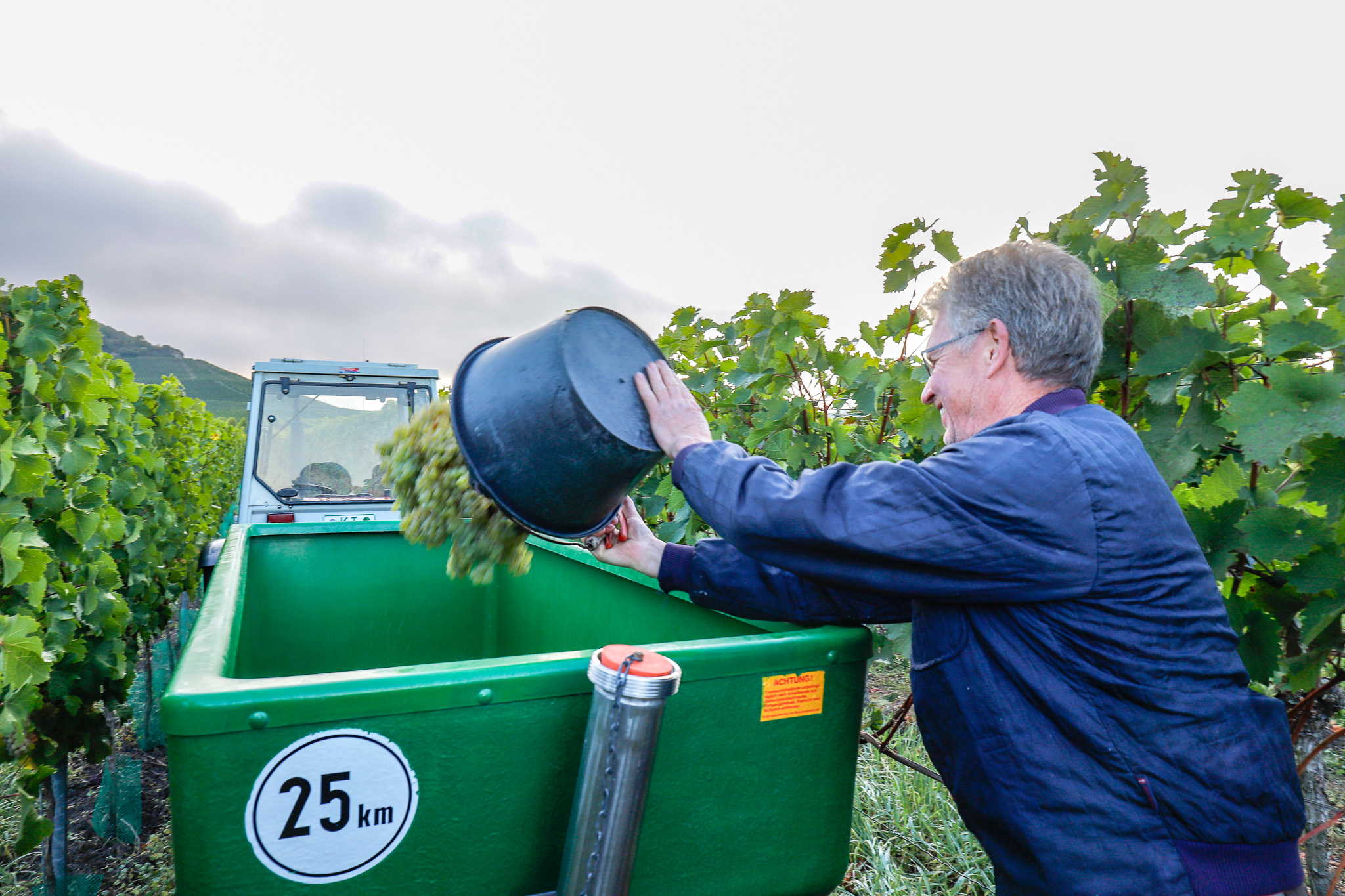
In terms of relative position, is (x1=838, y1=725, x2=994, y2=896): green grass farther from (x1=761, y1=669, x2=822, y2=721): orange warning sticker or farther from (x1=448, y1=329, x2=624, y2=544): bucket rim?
(x1=448, y1=329, x2=624, y2=544): bucket rim

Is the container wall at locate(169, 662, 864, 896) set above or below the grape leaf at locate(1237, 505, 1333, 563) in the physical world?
below

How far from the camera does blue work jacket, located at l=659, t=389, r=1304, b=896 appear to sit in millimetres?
1276

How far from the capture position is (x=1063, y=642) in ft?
4.43

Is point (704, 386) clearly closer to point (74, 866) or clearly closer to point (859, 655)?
point (859, 655)

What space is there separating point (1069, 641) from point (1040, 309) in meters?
0.63

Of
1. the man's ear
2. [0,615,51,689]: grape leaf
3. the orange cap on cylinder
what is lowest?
[0,615,51,689]: grape leaf

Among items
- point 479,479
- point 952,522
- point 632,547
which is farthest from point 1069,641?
point 479,479

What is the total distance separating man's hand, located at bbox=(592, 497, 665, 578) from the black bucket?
0.32m

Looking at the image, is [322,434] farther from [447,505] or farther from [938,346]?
[938,346]

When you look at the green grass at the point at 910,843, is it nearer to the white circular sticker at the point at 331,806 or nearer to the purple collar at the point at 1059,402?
the purple collar at the point at 1059,402

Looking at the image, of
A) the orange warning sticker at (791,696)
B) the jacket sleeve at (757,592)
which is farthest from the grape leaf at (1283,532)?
the orange warning sticker at (791,696)

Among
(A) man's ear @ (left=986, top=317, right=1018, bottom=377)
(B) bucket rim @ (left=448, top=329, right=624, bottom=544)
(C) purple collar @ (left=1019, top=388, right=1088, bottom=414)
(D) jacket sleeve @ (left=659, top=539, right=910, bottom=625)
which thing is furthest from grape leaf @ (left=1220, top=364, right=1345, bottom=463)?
(B) bucket rim @ (left=448, top=329, right=624, bottom=544)

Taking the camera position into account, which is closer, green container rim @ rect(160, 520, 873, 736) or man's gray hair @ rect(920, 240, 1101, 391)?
green container rim @ rect(160, 520, 873, 736)

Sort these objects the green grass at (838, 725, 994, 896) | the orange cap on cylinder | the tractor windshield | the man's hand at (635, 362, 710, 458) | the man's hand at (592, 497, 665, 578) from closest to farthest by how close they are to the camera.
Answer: the orange cap on cylinder, the man's hand at (635, 362, 710, 458), the man's hand at (592, 497, 665, 578), the green grass at (838, 725, 994, 896), the tractor windshield
